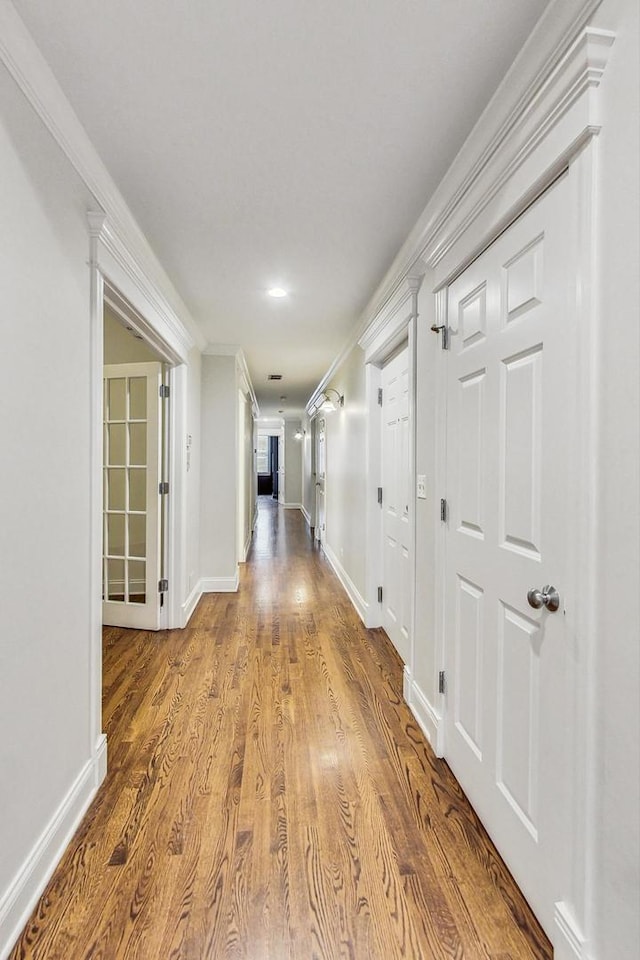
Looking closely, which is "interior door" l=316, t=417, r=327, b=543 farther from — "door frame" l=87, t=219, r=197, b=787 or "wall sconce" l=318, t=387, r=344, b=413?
"door frame" l=87, t=219, r=197, b=787

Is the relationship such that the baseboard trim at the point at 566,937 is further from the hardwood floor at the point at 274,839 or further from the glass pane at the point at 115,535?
the glass pane at the point at 115,535

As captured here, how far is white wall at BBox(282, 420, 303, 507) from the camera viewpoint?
11883 millimetres

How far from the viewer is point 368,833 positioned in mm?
1583

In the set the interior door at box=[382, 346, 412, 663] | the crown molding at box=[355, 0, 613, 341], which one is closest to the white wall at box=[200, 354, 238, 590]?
the interior door at box=[382, 346, 412, 663]

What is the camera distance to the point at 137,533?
3.74 m

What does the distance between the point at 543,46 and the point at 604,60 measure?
0.25 metres

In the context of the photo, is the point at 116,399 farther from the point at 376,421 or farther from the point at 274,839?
the point at 274,839

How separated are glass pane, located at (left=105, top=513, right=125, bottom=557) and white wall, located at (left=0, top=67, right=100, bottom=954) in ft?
6.92

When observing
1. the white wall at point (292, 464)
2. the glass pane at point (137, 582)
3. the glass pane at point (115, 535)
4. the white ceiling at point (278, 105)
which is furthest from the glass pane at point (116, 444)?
the white wall at point (292, 464)

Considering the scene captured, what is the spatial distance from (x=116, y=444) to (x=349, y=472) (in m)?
2.06

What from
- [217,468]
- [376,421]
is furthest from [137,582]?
[376,421]

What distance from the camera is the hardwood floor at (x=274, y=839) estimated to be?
1.24 m

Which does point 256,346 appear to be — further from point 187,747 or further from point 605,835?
point 605,835

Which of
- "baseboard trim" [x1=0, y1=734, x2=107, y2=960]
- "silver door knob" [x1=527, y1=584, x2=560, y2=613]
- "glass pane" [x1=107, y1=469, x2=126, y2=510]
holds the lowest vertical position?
"baseboard trim" [x1=0, y1=734, x2=107, y2=960]
